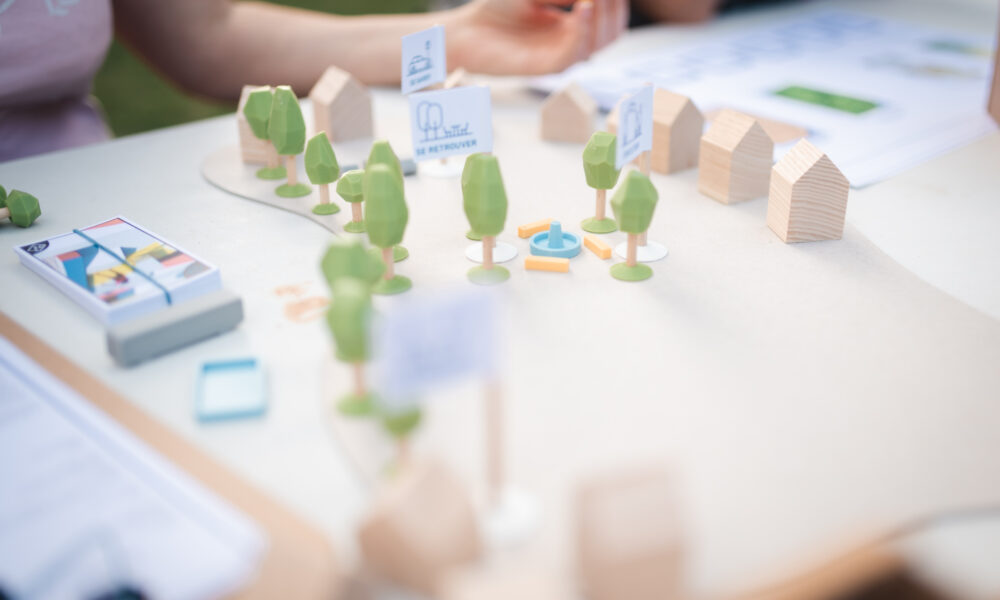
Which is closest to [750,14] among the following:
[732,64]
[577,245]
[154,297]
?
[732,64]

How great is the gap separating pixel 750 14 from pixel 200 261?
4.30ft

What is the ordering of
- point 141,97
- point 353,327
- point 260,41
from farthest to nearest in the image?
1. point 141,97
2. point 260,41
3. point 353,327

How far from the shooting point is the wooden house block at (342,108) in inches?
40.3

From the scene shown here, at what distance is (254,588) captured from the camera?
0.43 meters

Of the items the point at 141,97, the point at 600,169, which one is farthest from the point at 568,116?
the point at 141,97

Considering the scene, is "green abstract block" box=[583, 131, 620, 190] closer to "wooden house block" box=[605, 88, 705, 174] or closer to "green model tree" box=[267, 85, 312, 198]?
"wooden house block" box=[605, 88, 705, 174]

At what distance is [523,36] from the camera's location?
122cm

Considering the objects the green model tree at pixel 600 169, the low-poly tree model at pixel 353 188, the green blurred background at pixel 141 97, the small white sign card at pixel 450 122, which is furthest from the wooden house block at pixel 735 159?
the green blurred background at pixel 141 97

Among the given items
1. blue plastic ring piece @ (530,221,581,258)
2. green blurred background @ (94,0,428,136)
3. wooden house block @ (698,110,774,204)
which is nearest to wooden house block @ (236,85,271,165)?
blue plastic ring piece @ (530,221,581,258)

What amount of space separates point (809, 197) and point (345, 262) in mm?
426

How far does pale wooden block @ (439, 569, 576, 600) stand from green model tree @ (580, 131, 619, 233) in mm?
454

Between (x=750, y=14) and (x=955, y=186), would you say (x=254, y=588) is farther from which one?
(x=750, y=14)

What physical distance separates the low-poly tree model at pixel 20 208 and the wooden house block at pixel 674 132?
23.0 inches

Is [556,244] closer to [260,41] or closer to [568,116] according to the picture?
[568,116]
